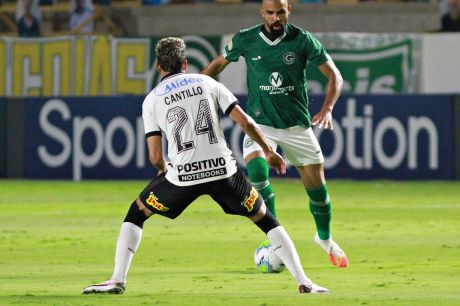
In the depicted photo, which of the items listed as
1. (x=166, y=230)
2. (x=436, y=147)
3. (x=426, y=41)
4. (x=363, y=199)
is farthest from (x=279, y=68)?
(x=426, y=41)

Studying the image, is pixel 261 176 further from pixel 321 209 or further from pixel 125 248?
pixel 125 248

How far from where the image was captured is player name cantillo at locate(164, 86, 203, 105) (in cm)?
977

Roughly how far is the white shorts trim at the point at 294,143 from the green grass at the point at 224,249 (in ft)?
3.10

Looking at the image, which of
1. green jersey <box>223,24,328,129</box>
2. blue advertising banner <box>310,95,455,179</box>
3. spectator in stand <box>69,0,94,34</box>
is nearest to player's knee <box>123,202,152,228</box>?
green jersey <box>223,24,328,129</box>

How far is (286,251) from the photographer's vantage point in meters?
9.74

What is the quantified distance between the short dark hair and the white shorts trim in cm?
257

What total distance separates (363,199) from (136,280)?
31.0 ft

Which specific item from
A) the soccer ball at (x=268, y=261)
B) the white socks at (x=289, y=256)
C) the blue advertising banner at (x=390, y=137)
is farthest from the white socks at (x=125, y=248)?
the blue advertising banner at (x=390, y=137)

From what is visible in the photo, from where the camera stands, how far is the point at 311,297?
31.4 feet

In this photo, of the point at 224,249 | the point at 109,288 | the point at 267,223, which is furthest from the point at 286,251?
the point at 224,249

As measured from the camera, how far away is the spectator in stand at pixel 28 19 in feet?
93.0

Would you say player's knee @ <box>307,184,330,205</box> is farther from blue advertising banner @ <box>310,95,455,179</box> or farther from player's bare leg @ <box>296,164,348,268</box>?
blue advertising banner @ <box>310,95,455,179</box>

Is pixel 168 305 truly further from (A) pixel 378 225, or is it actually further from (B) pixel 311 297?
(A) pixel 378 225

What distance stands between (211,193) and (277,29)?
257 centimetres
